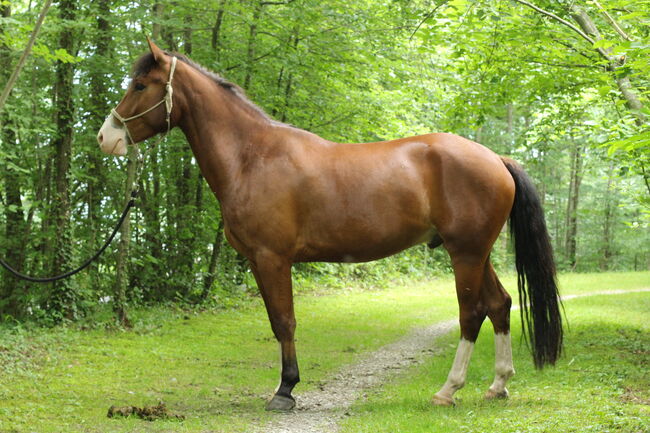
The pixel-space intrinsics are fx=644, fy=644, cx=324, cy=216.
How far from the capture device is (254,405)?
572cm

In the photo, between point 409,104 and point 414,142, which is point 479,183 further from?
point 409,104

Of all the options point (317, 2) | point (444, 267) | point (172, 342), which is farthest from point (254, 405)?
point (444, 267)

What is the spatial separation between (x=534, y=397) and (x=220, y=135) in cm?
364

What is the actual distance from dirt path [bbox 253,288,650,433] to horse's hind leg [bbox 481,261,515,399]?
1.30 metres

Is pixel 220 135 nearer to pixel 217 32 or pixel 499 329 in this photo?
pixel 499 329

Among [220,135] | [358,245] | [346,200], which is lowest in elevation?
[358,245]

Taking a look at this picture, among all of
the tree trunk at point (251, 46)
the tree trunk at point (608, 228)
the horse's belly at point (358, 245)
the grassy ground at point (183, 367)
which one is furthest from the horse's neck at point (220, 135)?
the tree trunk at point (608, 228)

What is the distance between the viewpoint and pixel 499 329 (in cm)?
571

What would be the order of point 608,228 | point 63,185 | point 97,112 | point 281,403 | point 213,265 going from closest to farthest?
point 281,403 < point 63,185 < point 97,112 < point 213,265 < point 608,228

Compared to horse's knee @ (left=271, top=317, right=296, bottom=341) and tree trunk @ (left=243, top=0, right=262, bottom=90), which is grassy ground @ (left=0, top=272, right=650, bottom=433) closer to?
horse's knee @ (left=271, top=317, right=296, bottom=341)

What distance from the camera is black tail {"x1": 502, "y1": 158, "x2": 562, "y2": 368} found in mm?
5738

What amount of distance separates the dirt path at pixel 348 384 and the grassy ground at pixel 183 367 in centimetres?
18

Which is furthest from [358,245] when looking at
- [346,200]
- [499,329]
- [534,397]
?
[534,397]

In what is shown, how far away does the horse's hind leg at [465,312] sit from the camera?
5434 millimetres
